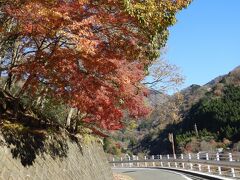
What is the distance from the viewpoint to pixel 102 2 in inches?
452

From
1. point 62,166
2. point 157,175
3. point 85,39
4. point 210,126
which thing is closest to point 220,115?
point 210,126

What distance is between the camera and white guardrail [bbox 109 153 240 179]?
21322 mm

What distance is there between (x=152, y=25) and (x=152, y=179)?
1821cm

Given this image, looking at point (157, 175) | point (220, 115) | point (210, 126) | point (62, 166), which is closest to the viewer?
point (62, 166)

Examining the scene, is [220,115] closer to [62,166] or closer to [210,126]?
[210,126]

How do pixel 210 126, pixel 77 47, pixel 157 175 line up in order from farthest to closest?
pixel 210 126, pixel 157 175, pixel 77 47

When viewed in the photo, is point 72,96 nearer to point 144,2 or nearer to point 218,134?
point 144,2

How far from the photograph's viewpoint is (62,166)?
50.8 feet

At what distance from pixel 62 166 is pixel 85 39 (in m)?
6.34

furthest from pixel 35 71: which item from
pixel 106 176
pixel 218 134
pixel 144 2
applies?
pixel 218 134

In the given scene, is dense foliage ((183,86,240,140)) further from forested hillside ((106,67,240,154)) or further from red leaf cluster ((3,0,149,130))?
red leaf cluster ((3,0,149,130))

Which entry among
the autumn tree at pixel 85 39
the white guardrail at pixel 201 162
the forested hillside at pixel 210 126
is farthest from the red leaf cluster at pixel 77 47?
the forested hillside at pixel 210 126

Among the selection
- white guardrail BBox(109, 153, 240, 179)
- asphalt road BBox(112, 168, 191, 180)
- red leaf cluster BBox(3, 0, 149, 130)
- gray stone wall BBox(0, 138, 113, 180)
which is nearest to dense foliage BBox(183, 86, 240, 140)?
white guardrail BBox(109, 153, 240, 179)

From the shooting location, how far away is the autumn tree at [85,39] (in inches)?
430
